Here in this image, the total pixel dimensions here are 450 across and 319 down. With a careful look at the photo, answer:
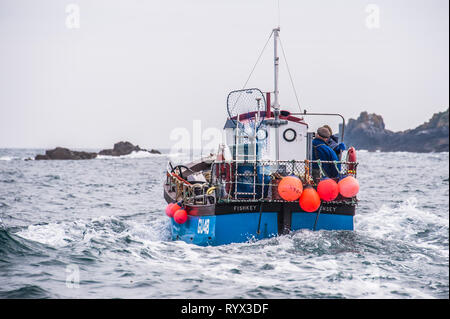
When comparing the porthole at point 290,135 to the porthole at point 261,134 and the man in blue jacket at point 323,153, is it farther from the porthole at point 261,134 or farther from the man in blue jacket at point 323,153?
the man in blue jacket at point 323,153

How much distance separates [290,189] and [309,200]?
0.52 m

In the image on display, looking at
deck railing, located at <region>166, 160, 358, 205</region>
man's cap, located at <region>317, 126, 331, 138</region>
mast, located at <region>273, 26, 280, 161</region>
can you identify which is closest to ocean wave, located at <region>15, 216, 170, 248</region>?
deck railing, located at <region>166, 160, 358, 205</region>

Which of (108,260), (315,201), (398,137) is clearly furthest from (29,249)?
(398,137)

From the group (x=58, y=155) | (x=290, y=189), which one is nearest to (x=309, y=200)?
(x=290, y=189)

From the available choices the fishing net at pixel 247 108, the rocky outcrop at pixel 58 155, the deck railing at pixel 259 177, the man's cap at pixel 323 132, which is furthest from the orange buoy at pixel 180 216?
the rocky outcrop at pixel 58 155

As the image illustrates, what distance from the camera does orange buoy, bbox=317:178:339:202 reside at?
10.4 metres

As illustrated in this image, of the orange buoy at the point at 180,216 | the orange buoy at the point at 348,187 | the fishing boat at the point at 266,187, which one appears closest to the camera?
the orange buoy at the point at 348,187

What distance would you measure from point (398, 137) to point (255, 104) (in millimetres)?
175779

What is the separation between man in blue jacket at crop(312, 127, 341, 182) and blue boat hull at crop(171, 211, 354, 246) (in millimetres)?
1149

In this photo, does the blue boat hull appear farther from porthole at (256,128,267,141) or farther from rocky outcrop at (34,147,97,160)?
rocky outcrop at (34,147,97,160)

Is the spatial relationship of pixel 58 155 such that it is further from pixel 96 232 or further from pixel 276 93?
pixel 276 93

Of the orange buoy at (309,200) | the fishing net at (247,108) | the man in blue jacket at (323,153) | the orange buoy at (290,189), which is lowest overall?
the orange buoy at (309,200)

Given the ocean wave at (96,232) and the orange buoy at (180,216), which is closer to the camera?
the orange buoy at (180,216)

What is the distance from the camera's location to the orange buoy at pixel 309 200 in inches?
402
